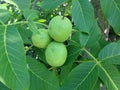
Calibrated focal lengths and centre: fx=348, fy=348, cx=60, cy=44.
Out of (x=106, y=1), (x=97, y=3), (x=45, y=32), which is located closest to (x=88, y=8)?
(x=106, y=1)

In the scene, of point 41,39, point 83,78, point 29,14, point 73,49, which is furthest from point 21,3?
point 83,78

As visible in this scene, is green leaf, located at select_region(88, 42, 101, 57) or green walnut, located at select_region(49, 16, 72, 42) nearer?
green walnut, located at select_region(49, 16, 72, 42)

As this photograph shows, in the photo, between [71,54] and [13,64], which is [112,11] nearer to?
[71,54]

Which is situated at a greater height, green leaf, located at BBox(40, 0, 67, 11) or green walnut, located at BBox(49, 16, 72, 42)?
green leaf, located at BBox(40, 0, 67, 11)

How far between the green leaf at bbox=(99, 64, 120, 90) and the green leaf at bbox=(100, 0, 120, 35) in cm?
17

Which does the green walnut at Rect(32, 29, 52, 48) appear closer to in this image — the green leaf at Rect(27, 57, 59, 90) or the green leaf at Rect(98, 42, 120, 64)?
the green leaf at Rect(27, 57, 59, 90)

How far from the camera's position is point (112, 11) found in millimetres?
1491

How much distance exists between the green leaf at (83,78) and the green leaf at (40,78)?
2.1 inches

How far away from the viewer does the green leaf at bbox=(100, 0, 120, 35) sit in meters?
1.49

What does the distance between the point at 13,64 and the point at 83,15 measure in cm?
40

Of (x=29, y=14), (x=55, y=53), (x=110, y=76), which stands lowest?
(x=110, y=76)

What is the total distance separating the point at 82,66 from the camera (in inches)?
56.6

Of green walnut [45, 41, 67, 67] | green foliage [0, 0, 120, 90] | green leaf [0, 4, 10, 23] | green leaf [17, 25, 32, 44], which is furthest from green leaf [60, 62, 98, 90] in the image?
green leaf [0, 4, 10, 23]

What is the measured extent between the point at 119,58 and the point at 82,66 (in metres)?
0.16
